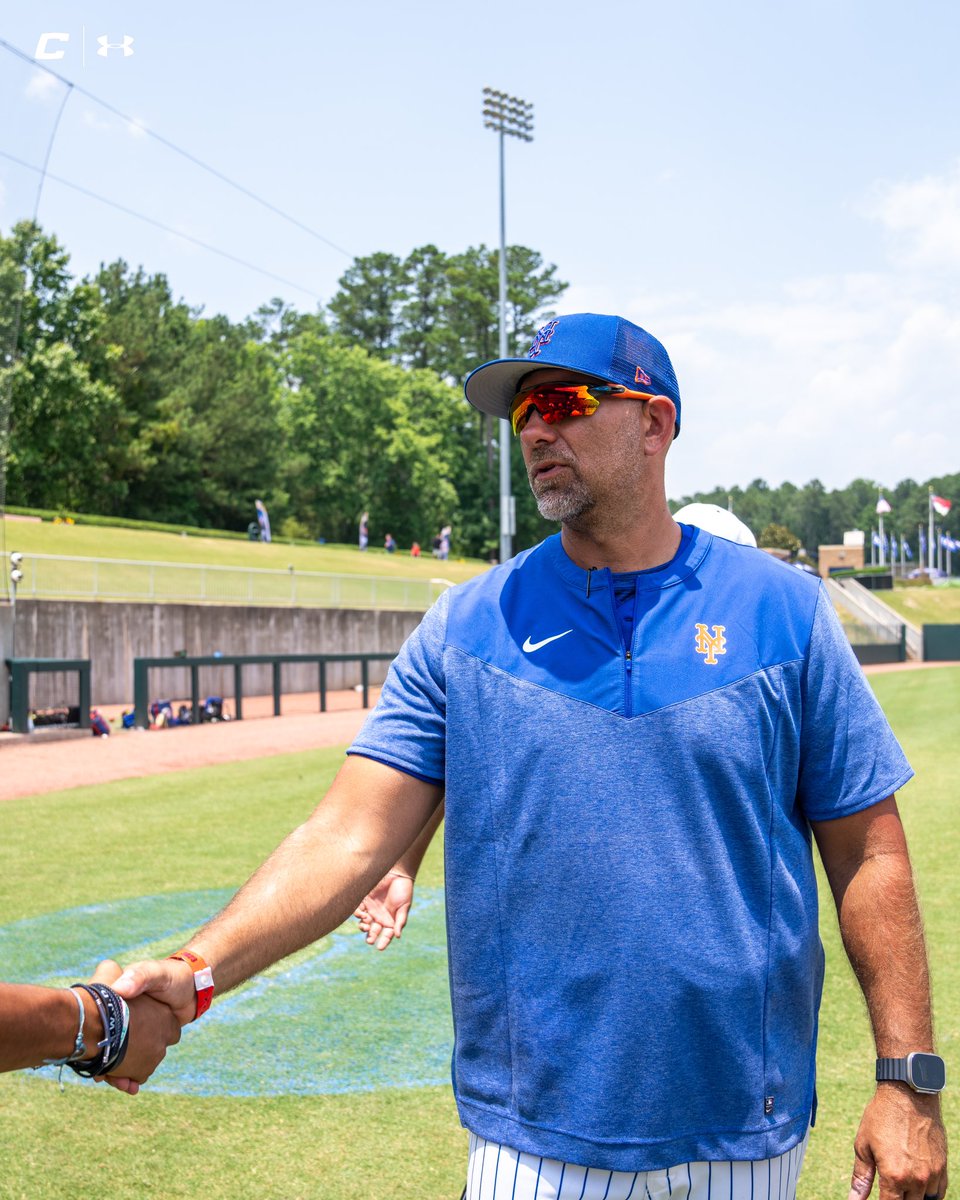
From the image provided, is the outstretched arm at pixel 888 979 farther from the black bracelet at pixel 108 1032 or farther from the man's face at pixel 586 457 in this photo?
the black bracelet at pixel 108 1032

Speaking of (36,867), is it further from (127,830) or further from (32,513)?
(32,513)

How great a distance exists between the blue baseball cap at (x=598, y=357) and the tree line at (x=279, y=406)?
38.8 meters

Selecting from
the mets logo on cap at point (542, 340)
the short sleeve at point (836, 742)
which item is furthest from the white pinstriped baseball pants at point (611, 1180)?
the mets logo on cap at point (542, 340)

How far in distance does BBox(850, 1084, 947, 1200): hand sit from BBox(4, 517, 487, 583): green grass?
32759mm

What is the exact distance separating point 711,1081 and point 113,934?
18.3 ft

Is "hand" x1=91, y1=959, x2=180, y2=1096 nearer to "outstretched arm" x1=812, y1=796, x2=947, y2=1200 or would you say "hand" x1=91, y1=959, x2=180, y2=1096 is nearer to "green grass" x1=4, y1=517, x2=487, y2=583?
"outstretched arm" x1=812, y1=796, x2=947, y2=1200

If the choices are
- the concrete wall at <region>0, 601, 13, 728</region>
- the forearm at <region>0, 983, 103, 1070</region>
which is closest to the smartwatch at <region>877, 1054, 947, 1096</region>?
the forearm at <region>0, 983, 103, 1070</region>

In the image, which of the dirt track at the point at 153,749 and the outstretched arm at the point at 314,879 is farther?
the dirt track at the point at 153,749

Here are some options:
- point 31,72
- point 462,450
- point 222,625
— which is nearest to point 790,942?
point 31,72

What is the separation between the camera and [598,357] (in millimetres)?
2404

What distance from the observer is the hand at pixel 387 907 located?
2.91 meters

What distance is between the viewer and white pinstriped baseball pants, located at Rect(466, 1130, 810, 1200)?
2.08m

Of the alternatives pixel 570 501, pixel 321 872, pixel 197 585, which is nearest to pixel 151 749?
pixel 197 585

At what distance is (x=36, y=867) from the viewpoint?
9.07 meters
